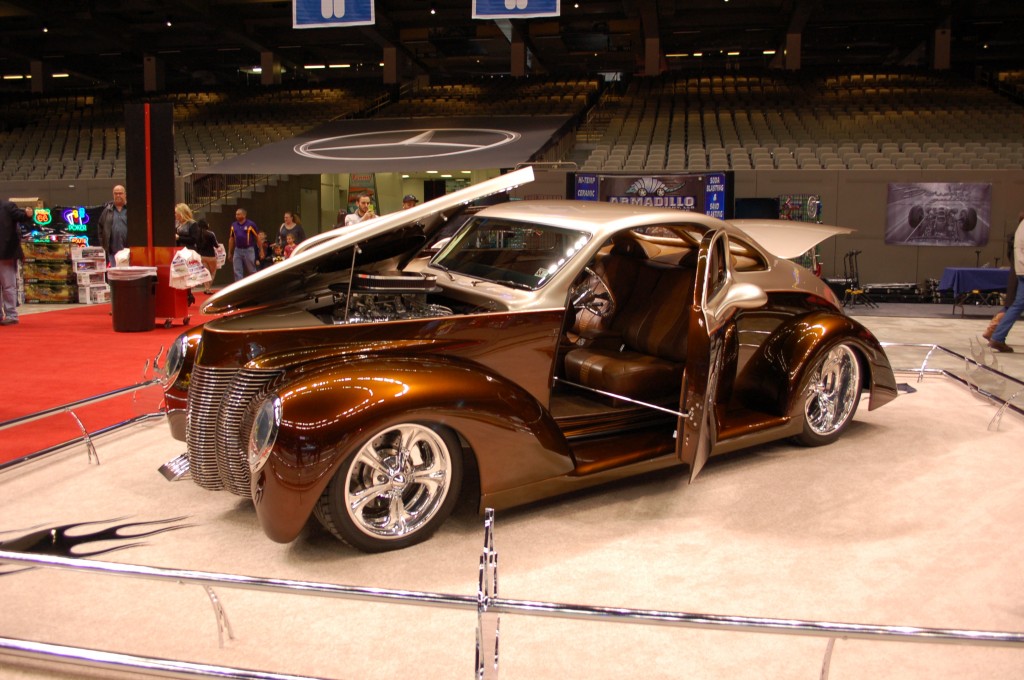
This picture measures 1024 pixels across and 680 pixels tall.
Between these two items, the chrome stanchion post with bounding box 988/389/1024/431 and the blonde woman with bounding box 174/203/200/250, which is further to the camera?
the blonde woman with bounding box 174/203/200/250

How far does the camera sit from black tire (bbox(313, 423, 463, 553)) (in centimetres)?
321

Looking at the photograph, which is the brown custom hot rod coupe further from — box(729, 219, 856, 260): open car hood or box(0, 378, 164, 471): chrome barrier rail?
box(0, 378, 164, 471): chrome barrier rail

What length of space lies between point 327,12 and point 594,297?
33.8 feet

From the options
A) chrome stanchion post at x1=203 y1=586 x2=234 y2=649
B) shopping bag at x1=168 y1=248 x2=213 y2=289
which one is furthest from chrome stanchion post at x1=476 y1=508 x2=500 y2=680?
shopping bag at x1=168 y1=248 x2=213 y2=289

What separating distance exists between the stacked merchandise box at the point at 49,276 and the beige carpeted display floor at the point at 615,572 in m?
9.35

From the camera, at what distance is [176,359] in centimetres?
423

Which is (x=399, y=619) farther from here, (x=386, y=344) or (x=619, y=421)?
(x=619, y=421)

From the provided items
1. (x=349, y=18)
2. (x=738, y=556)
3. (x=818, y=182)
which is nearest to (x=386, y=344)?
(x=738, y=556)

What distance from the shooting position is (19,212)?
1023 cm

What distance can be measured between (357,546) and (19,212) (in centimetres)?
911

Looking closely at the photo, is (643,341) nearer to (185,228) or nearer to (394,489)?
(394,489)

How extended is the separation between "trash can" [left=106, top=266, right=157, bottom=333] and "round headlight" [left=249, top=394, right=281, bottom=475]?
7218mm

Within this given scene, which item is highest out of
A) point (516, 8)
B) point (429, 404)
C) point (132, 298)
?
point (516, 8)

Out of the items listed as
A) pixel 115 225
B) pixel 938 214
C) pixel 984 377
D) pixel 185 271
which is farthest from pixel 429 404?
pixel 938 214
